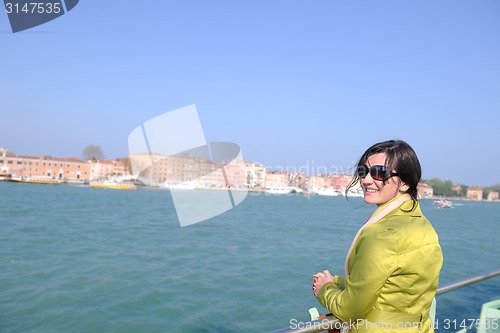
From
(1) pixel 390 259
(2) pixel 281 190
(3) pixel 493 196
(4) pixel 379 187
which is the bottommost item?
(3) pixel 493 196

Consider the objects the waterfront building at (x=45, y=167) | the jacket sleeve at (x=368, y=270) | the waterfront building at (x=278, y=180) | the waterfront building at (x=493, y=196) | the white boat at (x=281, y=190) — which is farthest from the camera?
the waterfront building at (x=493, y=196)

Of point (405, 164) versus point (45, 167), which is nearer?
point (405, 164)

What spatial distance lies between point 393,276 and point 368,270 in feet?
0.30

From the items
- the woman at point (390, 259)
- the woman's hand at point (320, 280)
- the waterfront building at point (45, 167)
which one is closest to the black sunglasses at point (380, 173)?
the woman at point (390, 259)

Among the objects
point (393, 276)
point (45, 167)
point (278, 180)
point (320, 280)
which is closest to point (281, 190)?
point (278, 180)

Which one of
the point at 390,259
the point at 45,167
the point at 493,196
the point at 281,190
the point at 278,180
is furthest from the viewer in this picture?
the point at 493,196

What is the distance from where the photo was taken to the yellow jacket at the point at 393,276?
1.02 meters

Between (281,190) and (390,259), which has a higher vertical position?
(390,259)

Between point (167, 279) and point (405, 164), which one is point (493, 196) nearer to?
point (167, 279)

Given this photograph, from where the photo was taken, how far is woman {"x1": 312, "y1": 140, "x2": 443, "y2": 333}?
102 centimetres

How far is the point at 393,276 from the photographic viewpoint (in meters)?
1.06

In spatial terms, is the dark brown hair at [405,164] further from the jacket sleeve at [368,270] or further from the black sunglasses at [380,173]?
the jacket sleeve at [368,270]

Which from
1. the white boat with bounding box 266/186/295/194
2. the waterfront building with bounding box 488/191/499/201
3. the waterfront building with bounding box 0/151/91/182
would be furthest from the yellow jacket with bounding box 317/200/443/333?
the waterfront building with bounding box 488/191/499/201

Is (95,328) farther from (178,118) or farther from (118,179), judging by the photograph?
(118,179)
